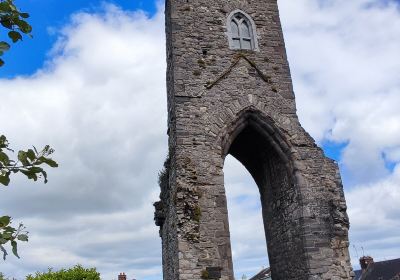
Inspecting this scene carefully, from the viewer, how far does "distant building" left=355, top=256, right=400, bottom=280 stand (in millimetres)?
31156

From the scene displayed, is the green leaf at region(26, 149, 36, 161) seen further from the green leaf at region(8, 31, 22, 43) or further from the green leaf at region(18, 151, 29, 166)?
the green leaf at region(8, 31, 22, 43)

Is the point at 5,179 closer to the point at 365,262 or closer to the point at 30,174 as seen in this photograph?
the point at 30,174

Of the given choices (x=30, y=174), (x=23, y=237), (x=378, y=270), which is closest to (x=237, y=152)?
(x=30, y=174)

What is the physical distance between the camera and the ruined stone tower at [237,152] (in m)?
9.23

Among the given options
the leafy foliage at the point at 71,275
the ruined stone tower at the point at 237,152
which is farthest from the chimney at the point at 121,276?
the ruined stone tower at the point at 237,152

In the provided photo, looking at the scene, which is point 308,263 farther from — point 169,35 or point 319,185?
point 169,35

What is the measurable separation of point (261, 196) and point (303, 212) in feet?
8.15

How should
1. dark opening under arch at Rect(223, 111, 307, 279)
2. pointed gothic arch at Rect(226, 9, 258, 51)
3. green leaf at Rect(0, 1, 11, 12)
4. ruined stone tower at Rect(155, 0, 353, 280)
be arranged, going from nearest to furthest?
green leaf at Rect(0, 1, 11, 12), ruined stone tower at Rect(155, 0, 353, 280), dark opening under arch at Rect(223, 111, 307, 279), pointed gothic arch at Rect(226, 9, 258, 51)

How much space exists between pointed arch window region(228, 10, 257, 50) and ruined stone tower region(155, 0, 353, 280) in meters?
0.03

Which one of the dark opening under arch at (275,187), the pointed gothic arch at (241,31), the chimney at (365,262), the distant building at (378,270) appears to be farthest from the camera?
the chimney at (365,262)

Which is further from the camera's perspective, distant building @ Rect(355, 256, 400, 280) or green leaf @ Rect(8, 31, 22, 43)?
distant building @ Rect(355, 256, 400, 280)

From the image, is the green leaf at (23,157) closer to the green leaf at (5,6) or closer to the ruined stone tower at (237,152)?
the green leaf at (5,6)

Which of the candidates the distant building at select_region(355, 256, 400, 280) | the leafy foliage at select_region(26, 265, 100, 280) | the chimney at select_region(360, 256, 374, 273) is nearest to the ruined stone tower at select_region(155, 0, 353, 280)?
the leafy foliage at select_region(26, 265, 100, 280)

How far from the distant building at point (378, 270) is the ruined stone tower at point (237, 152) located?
22801 millimetres
